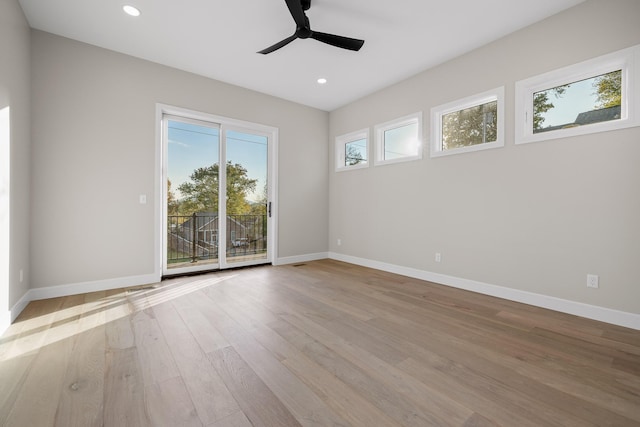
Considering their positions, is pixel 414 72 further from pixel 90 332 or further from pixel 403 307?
pixel 90 332

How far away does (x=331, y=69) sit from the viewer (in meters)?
4.05

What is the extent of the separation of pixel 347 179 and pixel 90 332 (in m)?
4.39

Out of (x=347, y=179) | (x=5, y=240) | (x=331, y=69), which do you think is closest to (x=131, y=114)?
(x=5, y=240)

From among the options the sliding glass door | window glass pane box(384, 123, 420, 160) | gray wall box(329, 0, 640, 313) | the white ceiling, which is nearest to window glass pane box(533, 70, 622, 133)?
gray wall box(329, 0, 640, 313)

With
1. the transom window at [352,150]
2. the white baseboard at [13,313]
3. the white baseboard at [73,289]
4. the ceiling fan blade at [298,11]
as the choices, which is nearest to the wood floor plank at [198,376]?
the white baseboard at [13,313]

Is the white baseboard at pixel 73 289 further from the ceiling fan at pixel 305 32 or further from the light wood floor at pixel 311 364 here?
the ceiling fan at pixel 305 32

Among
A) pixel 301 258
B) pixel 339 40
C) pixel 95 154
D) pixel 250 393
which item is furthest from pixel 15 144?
pixel 301 258

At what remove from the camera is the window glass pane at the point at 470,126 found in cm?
348

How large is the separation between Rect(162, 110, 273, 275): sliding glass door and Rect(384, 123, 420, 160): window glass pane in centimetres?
219

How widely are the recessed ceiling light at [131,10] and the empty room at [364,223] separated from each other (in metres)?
0.04

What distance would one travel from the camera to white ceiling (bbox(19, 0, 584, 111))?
9.12 ft

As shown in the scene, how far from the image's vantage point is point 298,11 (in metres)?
2.50

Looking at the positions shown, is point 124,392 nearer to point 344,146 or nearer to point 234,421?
point 234,421

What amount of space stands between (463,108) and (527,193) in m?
1.44
